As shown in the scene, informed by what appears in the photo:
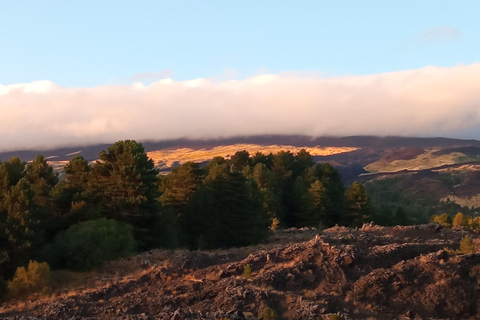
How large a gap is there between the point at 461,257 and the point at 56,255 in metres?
20.1

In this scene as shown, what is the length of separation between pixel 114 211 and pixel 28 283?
12.1 m

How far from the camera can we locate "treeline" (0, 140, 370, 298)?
2622 centimetres

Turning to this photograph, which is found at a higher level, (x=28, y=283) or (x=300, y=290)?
(x=300, y=290)

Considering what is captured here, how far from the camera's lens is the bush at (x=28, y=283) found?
22.5m

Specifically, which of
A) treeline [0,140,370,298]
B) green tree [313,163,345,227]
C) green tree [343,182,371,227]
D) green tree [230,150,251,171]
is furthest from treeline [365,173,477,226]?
treeline [0,140,370,298]

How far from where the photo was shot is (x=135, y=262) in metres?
26.3

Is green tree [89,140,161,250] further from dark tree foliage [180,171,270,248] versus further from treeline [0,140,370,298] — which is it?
dark tree foliage [180,171,270,248]

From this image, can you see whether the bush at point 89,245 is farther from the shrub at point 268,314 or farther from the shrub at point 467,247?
the shrub at point 467,247

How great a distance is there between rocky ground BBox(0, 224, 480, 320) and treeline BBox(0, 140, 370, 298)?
561cm

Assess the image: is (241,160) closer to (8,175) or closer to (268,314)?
(8,175)

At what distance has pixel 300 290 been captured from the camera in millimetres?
18312

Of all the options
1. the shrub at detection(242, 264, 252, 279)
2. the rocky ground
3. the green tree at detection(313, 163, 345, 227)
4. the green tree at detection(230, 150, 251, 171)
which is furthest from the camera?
the green tree at detection(230, 150, 251, 171)

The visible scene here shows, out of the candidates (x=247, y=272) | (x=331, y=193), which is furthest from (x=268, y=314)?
(x=331, y=193)

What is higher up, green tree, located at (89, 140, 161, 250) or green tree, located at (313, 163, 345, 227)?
green tree, located at (89, 140, 161, 250)
